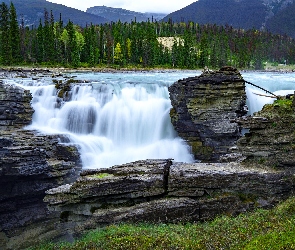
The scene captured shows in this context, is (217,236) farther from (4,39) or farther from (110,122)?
(4,39)

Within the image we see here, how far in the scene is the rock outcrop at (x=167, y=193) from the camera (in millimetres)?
13984

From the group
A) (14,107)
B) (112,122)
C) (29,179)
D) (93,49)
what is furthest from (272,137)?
(93,49)

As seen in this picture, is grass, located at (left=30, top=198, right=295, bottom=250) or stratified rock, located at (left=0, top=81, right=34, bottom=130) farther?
stratified rock, located at (left=0, top=81, right=34, bottom=130)

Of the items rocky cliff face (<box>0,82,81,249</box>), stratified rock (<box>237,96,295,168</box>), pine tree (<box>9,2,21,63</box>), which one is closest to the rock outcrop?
stratified rock (<box>237,96,295,168</box>)

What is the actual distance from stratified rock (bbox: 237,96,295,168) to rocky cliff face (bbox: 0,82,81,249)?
11662 mm

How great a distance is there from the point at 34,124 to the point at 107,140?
641 centimetres

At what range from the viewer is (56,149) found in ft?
77.2

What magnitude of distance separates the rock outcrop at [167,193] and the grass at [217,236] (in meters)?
1.35

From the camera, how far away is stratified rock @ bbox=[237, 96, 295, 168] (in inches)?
581

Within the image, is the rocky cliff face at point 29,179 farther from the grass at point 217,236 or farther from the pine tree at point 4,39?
the pine tree at point 4,39

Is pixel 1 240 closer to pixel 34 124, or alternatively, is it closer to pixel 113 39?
pixel 34 124

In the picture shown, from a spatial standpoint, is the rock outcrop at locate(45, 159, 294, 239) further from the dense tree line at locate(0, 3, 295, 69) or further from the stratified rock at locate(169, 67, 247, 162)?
the dense tree line at locate(0, 3, 295, 69)

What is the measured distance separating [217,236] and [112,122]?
1930cm

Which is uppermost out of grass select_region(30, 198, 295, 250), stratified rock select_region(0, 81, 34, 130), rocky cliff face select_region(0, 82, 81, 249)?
stratified rock select_region(0, 81, 34, 130)
